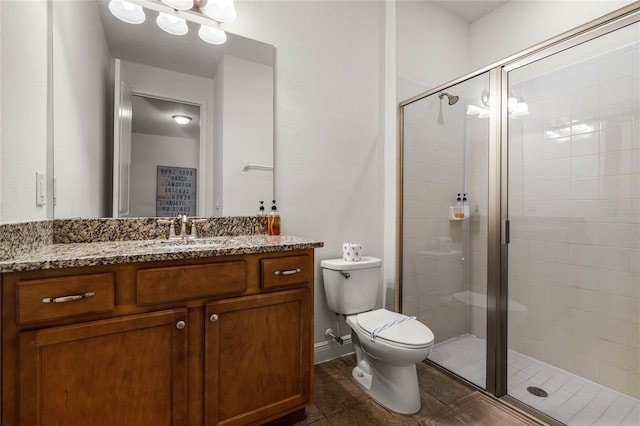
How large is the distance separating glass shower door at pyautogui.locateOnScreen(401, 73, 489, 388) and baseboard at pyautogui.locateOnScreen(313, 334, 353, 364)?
20.3 inches

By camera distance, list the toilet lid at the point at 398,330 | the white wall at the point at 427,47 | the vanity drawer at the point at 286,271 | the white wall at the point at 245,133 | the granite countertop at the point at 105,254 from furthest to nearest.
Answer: the white wall at the point at 427,47 → the white wall at the point at 245,133 → the toilet lid at the point at 398,330 → the vanity drawer at the point at 286,271 → the granite countertop at the point at 105,254

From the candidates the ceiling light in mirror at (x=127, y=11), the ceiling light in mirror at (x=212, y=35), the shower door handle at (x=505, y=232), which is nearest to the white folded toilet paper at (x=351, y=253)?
the shower door handle at (x=505, y=232)

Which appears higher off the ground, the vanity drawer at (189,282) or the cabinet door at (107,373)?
the vanity drawer at (189,282)

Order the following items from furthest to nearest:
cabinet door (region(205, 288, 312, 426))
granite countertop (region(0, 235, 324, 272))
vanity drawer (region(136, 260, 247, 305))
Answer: cabinet door (region(205, 288, 312, 426))
vanity drawer (region(136, 260, 247, 305))
granite countertop (region(0, 235, 324, 272))

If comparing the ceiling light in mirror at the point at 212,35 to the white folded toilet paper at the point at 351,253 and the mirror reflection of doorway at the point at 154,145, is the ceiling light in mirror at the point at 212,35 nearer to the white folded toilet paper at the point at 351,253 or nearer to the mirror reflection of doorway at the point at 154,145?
the mirror reflection of doorway at the point at 154,145

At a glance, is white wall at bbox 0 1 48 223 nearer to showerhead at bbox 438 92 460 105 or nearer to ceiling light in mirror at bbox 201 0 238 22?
ceiling light in mirror at bbox 201 0 238 22

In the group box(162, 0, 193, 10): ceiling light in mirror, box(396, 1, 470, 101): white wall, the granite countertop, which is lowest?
the granite countertop

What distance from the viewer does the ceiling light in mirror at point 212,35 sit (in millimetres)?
1688

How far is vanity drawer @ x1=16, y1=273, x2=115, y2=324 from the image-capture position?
0.91 meters

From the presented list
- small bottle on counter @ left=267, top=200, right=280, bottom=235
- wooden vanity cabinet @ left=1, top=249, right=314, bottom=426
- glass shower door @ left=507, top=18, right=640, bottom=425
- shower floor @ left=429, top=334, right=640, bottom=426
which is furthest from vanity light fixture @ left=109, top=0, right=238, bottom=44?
shower floor @ left=429, top=334, right=640, bottom=426

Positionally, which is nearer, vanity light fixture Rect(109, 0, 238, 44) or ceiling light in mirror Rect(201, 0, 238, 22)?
vanity light fixture Rect(109, 0, 238, 44)

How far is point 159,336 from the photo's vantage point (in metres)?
1.12

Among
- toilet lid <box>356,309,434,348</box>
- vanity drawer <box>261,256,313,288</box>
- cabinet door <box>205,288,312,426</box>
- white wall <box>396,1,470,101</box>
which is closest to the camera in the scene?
cabinet door <box>205,288,312,426</box>

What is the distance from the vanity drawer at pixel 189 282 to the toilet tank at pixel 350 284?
77 cm
